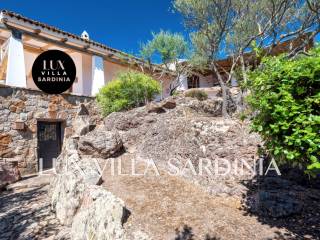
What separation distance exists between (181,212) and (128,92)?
21.5 feet

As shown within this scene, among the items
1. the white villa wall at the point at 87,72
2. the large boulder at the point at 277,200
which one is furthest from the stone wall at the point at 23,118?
the large boulder at the point at 277,200

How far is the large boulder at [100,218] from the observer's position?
3459 mm

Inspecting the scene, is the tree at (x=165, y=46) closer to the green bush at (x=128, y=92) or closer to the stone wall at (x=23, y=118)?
the green bush at (x=128, y=92)

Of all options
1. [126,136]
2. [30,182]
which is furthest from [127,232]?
[30,182]

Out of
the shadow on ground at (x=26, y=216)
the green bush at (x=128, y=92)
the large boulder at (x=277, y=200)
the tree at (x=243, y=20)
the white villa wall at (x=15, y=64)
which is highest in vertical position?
the tree at (x=243, y=20)

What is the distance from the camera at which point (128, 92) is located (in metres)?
9.67

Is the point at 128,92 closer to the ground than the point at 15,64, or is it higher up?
closer to the ground

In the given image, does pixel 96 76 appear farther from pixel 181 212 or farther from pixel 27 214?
pixel 181 212

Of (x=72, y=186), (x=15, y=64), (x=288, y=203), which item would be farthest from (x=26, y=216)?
(x=15, y=64)

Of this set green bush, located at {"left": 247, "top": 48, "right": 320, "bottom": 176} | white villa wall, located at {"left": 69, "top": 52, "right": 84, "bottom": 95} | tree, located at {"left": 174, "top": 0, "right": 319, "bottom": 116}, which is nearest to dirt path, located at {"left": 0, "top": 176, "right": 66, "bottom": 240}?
green bush, located at {"left": 247, "top": 48, "right": 320, "bottom": 176}

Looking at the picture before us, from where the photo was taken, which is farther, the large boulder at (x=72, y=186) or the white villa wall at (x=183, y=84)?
the white villa wall at (x=183, y=84)

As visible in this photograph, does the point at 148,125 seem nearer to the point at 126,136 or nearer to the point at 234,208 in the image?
the point at 126,136

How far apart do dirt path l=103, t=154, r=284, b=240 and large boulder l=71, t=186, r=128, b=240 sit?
201 mm

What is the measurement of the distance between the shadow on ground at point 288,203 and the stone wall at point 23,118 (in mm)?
7505
